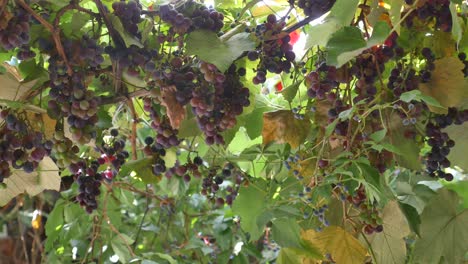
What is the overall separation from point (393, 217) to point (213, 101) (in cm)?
39

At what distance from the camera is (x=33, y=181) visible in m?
1.08

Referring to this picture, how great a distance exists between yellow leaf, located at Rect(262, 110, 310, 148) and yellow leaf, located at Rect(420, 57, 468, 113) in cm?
23

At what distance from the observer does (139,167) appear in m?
1.04

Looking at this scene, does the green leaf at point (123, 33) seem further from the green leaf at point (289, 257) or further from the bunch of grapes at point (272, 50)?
the green leaf at point (289, 257)

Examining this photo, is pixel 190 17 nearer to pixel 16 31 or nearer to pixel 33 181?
pixel 16 31

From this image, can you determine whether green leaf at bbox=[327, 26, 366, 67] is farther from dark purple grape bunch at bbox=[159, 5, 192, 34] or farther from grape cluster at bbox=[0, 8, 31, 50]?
grape cluster at bbox=[0, 8, 31, 50]

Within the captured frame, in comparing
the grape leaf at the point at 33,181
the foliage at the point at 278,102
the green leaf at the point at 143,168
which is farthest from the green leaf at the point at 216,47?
the grape leaf at the point at 33,181

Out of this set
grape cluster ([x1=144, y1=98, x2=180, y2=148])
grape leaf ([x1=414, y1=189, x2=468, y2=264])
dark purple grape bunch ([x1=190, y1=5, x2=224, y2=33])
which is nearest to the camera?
dark purple grape bunch ([x1=190, y1=5, x2=224, y2=33])

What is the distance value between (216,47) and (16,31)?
26 cm

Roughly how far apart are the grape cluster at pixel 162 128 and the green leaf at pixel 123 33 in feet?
0.57

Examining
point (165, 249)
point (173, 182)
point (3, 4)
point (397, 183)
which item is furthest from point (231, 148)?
point (165, 249)

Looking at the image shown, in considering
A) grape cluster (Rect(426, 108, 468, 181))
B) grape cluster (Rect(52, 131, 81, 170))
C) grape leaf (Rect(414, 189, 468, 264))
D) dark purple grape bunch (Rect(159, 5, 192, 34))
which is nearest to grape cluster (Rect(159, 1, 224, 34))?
dark purple grape bunch (Rect(159, 5, 192, 34))

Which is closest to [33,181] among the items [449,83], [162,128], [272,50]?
[162,128]

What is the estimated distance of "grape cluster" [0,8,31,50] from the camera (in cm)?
72
